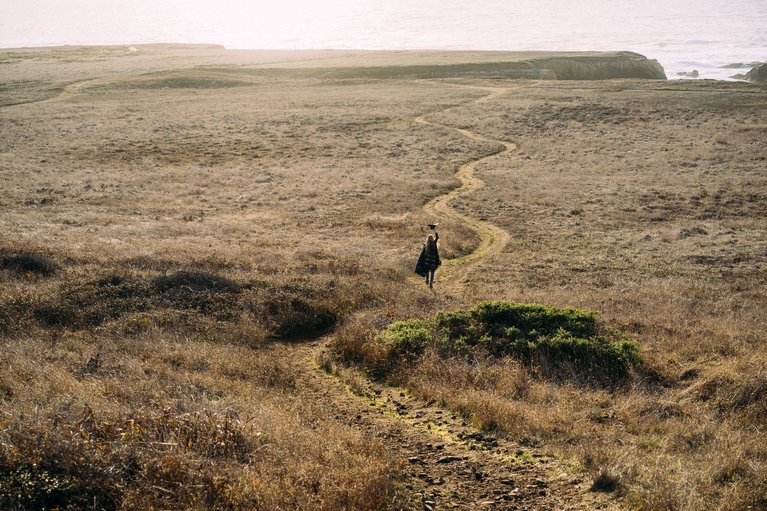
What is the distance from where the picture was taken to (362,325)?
49.9ft

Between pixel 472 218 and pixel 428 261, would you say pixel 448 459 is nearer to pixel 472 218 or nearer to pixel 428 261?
pixel 428 261

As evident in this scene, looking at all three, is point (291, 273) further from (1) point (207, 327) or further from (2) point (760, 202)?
(2) point (760, 202)

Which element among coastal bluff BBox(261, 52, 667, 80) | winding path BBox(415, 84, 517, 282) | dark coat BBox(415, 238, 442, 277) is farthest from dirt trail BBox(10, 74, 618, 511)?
coastal bluff BBox(261, 52, 667, 80)

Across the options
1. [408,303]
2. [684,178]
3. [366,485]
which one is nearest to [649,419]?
[366,485]

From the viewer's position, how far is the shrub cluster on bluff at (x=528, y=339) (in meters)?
13.1

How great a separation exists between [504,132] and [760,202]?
2535 centimetres

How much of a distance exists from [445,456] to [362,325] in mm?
5938

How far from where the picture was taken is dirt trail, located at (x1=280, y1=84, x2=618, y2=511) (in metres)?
8.38

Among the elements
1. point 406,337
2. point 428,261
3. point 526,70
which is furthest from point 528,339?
point 526,70

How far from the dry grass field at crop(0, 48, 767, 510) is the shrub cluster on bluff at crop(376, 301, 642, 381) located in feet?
0.72

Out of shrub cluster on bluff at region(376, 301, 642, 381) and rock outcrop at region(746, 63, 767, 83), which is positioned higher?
rock outcrop at region(746, 63, 767, 83)

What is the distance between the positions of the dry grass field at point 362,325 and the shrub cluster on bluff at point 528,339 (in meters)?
0.22

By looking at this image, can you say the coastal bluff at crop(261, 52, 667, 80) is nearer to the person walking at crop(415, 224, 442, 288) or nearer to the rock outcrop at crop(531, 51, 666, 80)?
the rock outcrop at crop(531, 51, 666, 80)

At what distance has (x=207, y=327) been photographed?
14.8 meters
